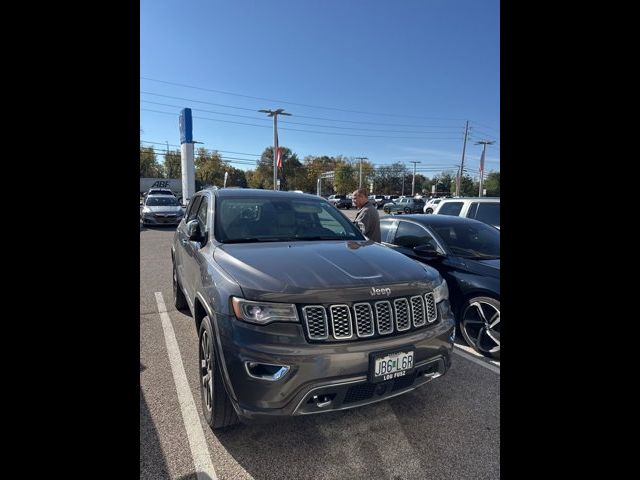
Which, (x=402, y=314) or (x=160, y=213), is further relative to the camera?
(x=160, y=213)

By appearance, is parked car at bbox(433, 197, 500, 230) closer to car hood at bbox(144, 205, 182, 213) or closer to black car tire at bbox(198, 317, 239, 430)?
black car tire at bbox(198, 317, 239, 430)

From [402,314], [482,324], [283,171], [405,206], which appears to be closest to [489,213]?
[482,324]

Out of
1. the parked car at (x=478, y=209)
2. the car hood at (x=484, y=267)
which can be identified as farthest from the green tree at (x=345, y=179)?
the car hood at (x=484, y=267)

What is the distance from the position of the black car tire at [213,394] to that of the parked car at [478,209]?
6.70 meters

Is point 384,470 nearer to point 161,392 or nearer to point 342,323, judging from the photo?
point 342,323

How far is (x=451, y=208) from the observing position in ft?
28.3

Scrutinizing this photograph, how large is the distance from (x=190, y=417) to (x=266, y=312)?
1.24 metres

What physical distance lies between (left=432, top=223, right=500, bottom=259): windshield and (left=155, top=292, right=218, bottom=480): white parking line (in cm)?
340

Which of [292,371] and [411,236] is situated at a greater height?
[411,236]

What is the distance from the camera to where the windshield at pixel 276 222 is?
327 centimetres

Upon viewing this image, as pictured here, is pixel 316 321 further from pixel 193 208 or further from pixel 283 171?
pixel 283 171

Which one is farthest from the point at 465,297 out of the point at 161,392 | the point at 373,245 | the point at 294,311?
the point at 161,392

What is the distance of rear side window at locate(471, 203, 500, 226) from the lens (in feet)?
25.1
